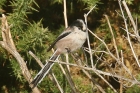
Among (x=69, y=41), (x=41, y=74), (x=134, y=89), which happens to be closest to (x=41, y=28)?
(x=69, y=41)

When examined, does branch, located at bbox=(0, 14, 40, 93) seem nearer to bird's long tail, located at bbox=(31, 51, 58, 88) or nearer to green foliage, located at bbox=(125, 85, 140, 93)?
bird's long tail, located at bbox=(31, 51, 58, 88)

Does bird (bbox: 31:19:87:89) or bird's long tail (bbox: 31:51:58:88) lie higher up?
bird (bbox: 31:19:87:89)

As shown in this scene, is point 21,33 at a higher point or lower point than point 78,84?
higher

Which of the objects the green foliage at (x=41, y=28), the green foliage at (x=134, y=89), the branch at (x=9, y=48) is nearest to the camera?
the branch at (x=9, y=48)

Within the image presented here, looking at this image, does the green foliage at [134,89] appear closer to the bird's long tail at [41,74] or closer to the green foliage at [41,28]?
the green foliage at [41,28]

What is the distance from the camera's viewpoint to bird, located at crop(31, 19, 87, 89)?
1.75 meters

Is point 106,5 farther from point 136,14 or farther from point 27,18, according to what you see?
point 27,18

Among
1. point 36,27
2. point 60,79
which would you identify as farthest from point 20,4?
point 60,79

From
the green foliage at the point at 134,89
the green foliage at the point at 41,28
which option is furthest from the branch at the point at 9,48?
the green foliage at the point at 134,89

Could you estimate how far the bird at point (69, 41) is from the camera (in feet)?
5.73

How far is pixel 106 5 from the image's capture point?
2.28 meters

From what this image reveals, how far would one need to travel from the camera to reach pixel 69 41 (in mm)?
1832

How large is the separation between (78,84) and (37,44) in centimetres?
34

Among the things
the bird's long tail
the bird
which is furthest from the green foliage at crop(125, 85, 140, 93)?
the bird's long tail
